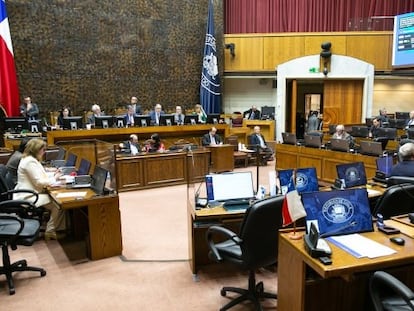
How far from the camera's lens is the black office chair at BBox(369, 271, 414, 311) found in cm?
191

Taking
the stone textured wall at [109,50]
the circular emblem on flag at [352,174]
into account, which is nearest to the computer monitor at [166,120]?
the stone textured wall at [109,50]

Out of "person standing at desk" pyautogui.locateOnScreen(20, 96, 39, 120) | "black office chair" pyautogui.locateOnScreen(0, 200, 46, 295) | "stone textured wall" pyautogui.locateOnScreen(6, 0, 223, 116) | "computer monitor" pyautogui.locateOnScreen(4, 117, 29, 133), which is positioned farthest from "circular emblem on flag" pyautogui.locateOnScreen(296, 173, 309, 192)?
"stone textured wall" pyautogui.locateOnScreen(6, 0, 223, 116)

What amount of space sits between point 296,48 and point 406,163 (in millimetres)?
8683

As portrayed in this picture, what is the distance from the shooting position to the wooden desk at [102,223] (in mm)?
4020

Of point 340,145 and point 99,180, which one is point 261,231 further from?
point 340,145

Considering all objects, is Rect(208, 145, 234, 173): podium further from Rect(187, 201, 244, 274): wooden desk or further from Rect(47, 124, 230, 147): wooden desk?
Rect(187, 201, 244, 274): wooden desk

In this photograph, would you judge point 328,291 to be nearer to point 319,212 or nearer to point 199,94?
point 319,212

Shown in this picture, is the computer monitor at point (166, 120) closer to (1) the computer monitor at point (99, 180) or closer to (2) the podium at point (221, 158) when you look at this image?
(2) the podium at point (221, 158)

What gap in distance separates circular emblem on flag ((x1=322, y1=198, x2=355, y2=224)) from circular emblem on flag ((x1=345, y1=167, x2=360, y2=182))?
5.73ft

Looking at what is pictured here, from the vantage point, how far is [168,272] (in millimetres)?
3768

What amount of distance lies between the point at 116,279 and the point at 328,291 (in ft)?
6.65

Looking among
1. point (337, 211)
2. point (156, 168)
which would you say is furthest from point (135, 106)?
point (337, 211)

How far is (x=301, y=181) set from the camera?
12.1 feet

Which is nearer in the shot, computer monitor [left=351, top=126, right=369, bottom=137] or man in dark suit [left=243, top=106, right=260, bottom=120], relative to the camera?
computer monitor [left=351, top=126, right=369, bottom=137]
